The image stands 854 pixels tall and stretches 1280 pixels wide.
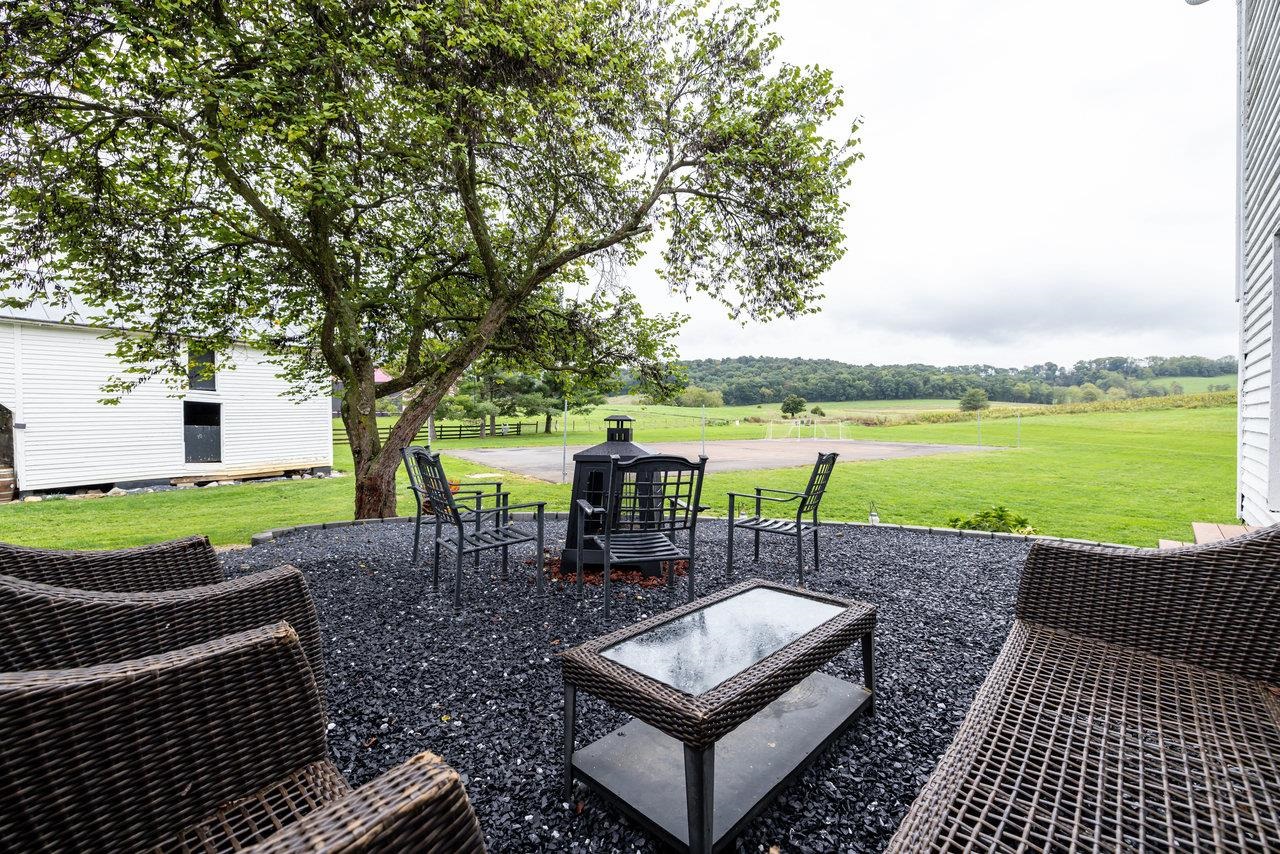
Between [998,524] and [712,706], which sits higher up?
[712,706]

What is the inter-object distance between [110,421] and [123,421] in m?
0.23

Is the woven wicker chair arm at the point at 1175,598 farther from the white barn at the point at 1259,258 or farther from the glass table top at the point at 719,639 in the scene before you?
the white barn at the point at 1259,258

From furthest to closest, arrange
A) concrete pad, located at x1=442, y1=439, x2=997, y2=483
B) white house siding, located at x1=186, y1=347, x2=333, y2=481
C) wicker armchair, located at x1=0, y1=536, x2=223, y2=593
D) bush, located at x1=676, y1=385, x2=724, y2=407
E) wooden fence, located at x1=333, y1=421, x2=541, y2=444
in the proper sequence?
wooden fence, located at x1=333, y1=421, x2=541, y2=444, concrete pad, located at x1=442, y1=439, x2=997, y2=483, white house siding, located at x1=186, y1=347, x2=333, y2=481, bush, located at x1=676, y1=385, x2=724, y2=407, wicker armchair, located at x1=0, y1=536, x2=223, y2=593

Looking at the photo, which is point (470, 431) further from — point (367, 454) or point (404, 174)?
point (404, 174)

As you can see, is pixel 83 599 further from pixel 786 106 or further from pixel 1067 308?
pixel 1067 308

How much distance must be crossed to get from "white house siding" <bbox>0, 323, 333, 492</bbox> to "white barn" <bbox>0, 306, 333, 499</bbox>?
0.05 feet

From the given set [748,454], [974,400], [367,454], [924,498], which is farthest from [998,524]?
[974,400]

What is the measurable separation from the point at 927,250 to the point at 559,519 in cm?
1934

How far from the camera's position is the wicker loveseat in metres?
1.01

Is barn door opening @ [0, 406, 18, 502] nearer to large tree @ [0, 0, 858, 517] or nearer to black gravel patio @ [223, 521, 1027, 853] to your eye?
large tree @ [0, 0, 858, 517]

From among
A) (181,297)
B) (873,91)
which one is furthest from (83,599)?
(873,91)

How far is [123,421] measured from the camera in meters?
11.0

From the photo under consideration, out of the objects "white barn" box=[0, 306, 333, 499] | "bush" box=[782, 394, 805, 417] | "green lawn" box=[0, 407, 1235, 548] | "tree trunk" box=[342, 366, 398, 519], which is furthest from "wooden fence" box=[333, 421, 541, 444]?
"tree trunk" box=[342, 366, 398, 519]

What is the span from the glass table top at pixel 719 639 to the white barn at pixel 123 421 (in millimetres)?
7239
